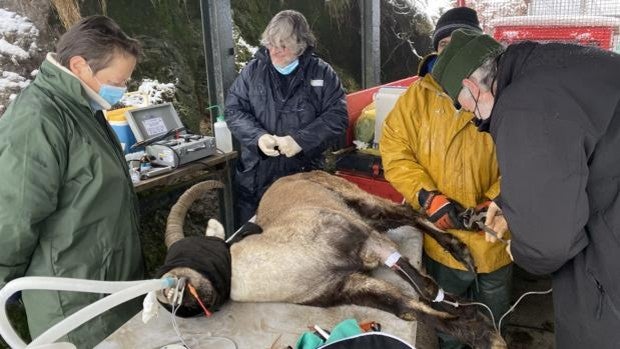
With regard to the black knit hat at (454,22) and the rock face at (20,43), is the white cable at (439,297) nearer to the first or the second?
the black knit hat at (454,22)

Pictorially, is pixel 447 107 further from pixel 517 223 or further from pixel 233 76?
pixel 233 76

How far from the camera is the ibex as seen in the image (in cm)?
195

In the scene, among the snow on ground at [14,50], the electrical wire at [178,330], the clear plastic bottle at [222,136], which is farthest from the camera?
the snow on ground at [14,50]

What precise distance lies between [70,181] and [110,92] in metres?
0.46

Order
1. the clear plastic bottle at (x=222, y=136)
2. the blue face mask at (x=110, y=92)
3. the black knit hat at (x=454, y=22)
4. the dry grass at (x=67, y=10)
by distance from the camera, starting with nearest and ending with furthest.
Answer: the blue face mask at (x=110, y=92)
the black knit hat at (x=454, y=22)
the clear plastic bottle at (x=222, y=136)
the dry grass at (x=67, y=10)

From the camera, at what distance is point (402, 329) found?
1746 mm

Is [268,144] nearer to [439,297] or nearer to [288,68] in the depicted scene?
[288,68]

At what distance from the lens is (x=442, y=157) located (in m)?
2.50

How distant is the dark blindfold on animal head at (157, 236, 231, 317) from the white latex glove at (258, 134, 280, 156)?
1.23 meters

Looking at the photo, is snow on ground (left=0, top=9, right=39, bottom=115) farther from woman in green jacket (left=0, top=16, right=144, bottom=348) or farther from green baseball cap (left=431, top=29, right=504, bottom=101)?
green baseball cap (left=431, top=29, right=504, bottom=101)

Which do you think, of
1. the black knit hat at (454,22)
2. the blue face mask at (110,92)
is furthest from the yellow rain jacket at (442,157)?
the blue face mask at (110,92)

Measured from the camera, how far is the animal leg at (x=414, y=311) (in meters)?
1.92

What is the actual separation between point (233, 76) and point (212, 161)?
3.13 ft

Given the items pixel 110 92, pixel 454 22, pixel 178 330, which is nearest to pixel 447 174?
pixel 454 22
